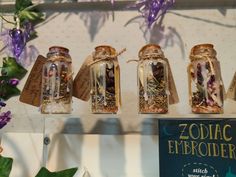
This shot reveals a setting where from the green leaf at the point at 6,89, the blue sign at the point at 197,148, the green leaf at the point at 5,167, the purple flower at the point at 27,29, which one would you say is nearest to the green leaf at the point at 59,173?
the green leaf at the point at 5,167

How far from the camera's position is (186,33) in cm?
83

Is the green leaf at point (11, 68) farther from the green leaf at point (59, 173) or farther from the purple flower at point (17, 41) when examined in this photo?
the green leaf at point (59, 173)

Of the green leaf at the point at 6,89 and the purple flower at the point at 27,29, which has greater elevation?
the purple flower at the point at 27,29

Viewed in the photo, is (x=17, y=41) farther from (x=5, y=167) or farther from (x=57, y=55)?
(x=5, y=167)

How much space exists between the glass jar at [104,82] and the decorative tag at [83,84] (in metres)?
0.04

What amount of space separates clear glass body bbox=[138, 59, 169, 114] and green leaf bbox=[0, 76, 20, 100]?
35cm

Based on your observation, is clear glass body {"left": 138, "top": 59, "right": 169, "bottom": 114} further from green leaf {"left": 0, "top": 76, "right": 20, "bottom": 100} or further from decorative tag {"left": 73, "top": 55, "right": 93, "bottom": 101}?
green leaf {"left": 0, "top": 76, "right": 20, "bottom": 100}

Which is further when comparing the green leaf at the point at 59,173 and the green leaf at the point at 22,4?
the green leaf at the point at 22,4

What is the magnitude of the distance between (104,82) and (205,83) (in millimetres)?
196

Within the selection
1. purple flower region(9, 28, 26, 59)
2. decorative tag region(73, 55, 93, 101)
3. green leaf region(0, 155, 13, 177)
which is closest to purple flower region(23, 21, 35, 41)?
purple flower region(9, 28, 26, 59)

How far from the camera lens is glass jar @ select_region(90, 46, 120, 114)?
64 centimetres

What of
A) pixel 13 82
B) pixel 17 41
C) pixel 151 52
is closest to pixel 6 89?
pixel 13 82

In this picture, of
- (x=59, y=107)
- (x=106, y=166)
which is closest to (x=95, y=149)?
(x=106, y=166)

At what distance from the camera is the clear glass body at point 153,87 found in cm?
62
